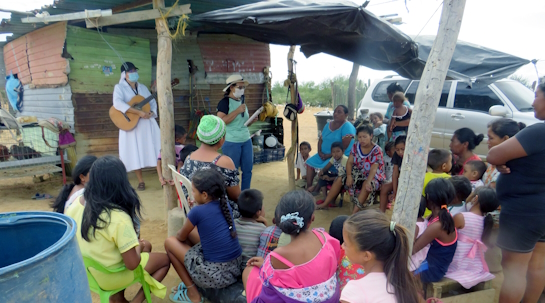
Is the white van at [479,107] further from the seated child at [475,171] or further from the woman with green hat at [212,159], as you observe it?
the woman with green hat at [212,159]

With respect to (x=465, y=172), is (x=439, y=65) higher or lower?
higher

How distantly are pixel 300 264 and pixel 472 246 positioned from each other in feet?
5.03

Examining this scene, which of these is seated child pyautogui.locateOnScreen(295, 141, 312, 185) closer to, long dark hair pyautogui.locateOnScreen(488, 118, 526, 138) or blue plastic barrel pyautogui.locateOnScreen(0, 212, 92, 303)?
long dark hair pyautogui.locateOnScreen(488, 118, 526, 138)

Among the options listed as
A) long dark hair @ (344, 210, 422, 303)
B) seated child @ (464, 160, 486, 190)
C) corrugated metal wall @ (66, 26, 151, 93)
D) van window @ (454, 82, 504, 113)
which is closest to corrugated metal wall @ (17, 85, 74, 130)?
corrugated metal wall @ (66, 26, 151, 93)

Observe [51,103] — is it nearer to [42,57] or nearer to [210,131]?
[42,57]

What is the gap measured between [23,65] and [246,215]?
7.55m

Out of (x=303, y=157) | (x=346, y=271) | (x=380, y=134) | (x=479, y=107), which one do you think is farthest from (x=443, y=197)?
(x=479, y=107)

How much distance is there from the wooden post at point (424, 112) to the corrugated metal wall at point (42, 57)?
5988mm

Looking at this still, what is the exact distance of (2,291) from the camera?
116 cm

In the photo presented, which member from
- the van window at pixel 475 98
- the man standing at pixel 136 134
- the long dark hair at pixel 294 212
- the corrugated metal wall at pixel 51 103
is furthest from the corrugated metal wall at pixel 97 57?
the van window at pixel 475 98

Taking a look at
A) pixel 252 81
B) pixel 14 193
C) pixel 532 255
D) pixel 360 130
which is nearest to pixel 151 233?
pixel 360 130

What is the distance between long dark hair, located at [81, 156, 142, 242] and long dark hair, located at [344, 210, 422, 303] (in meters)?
1.51

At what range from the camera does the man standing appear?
5473 mm

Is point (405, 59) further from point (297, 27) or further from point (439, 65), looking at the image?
point (439, 65)
